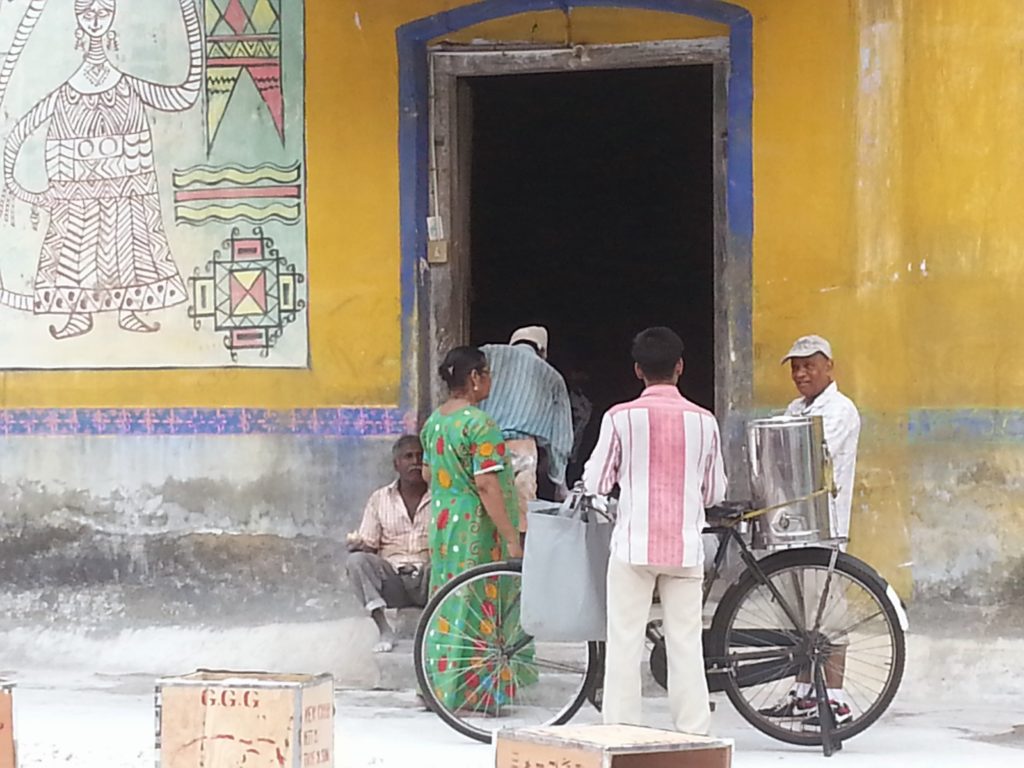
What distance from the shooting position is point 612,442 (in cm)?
630

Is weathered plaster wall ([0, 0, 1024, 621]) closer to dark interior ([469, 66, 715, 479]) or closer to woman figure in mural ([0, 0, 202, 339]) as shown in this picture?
woman figure in mural ([0, 0, 202, 339])

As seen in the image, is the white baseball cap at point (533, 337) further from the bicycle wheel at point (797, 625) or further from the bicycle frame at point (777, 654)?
the bicycle wheel at point (797, 625)

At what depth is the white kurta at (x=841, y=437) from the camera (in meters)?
7.05

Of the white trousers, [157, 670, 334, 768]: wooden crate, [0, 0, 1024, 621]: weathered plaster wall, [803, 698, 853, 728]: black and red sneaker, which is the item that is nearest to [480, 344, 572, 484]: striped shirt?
[0, 0, 1024, 621]: weathered plaster wall

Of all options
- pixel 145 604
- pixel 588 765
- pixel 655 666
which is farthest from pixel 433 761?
pixel 145 604

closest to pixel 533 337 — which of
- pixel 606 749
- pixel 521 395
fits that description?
pixel 521 395

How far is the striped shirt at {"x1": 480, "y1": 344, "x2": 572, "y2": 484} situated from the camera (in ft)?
26.1

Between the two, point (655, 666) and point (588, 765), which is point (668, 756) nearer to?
point (588, 765)

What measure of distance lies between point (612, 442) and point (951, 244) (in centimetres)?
234

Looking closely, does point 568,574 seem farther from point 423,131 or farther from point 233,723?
point 423,131

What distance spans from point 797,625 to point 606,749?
209 centimetres

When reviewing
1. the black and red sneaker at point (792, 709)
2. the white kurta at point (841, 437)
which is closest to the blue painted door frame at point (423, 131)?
the white kurta at point (841, 437)

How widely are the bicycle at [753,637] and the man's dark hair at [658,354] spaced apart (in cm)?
63

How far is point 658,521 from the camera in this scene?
6.22 metres
